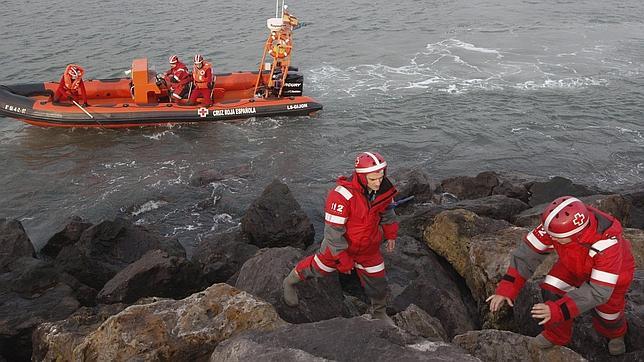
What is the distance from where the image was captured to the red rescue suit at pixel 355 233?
14.9 feet

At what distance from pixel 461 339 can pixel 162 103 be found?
12314mm

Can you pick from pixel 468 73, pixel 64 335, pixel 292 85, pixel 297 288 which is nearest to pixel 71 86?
pixel 292 85

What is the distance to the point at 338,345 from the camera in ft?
10.9

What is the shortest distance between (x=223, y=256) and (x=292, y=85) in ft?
28.7

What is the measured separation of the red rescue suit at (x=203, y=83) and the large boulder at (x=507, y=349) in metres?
11.5

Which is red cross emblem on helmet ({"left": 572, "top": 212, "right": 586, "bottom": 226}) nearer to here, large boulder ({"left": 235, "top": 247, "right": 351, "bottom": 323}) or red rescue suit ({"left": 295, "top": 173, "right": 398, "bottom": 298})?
red rescue suit ({"left": 295, "top": 173, "right": 398, "bottom": 298})

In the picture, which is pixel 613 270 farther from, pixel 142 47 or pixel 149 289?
pixel 142 47

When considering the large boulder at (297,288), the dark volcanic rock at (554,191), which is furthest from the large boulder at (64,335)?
the dark volcanic rock at (554,191)

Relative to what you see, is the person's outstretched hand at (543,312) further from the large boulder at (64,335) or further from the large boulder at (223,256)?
Result: the large boulder at (223,256)

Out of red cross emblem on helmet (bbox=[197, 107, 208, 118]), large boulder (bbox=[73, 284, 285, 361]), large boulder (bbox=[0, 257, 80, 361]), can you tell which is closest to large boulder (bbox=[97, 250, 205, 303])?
large boulder (bbox=[0, 257, 80, 361])

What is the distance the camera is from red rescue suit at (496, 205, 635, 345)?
3643 mm

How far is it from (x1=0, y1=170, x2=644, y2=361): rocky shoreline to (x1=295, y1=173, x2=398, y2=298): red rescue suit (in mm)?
414

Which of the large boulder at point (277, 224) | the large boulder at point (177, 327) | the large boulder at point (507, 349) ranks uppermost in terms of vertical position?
the large boulder at point (177, 327)

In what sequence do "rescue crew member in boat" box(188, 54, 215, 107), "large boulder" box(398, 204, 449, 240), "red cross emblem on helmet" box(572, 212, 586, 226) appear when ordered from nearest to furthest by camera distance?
"red cross emblem on helmet" box(572, 212, 586, 226) < "large boulder" box(398, 204, 449, 240) < "rescue crew member in boat" box(188, 54, 215, 107)
